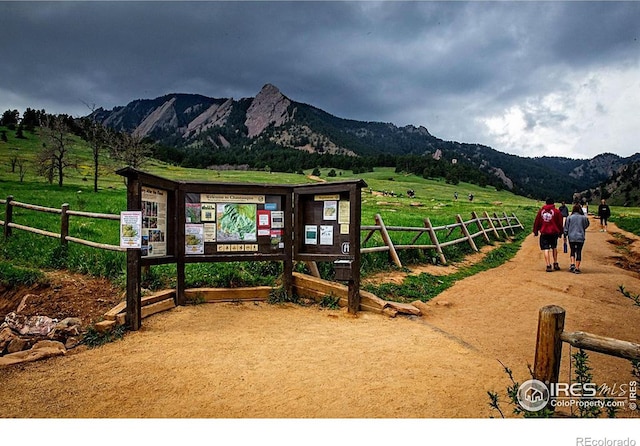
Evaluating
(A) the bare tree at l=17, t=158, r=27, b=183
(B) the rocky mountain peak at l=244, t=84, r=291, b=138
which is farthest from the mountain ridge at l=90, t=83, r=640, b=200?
(A) the bare tree at l=17, t=158, r=27, b=183

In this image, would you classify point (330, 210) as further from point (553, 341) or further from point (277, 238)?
point (553, 341)

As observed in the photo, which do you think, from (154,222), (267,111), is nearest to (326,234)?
(154,222)

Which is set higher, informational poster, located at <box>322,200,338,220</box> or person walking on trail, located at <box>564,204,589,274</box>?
informational poster, located at <box>322,200,338,220</box>

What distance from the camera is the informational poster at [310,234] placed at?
714 cm

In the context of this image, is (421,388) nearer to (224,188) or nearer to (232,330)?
(232,330)

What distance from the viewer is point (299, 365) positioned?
4355 mm

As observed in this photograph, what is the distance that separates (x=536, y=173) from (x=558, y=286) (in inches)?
6865

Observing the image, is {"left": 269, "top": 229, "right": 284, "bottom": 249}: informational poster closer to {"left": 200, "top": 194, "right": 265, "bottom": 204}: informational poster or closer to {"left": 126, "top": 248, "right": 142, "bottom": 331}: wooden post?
{"left": 200, "top": 194, "right": 265, "bottom": 204}: informational poster

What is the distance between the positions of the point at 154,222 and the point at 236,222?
4.38 feet

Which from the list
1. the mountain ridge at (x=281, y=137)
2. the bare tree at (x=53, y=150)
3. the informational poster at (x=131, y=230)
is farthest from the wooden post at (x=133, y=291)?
the mountain ridge at (x=281, y=137)

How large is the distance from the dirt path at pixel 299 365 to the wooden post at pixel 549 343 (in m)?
0.59

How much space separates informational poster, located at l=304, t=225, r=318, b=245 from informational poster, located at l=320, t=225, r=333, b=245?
0.11m

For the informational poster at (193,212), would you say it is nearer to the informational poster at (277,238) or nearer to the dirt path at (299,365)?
the informational poster at (277,238)

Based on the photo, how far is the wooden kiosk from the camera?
21.5 feet
